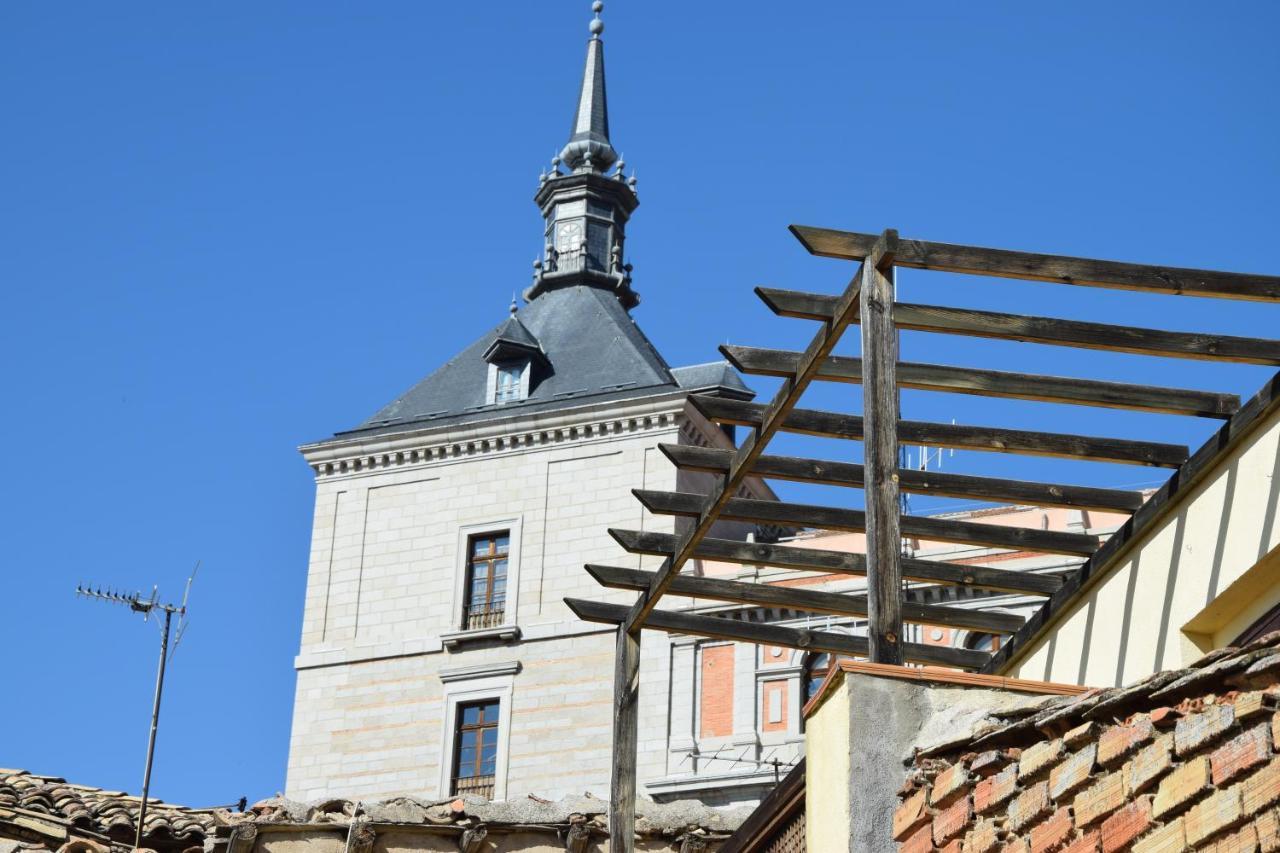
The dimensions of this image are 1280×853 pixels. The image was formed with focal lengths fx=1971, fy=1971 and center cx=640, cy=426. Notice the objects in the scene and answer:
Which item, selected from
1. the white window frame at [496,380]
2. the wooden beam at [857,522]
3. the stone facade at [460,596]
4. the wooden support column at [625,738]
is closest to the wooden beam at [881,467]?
the wooden beam at [857,522]

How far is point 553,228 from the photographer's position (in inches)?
1801

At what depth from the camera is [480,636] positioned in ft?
117

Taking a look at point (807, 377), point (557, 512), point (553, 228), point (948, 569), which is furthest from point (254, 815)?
point (553, 228)

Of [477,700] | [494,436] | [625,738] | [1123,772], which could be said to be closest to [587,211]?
[494,436]

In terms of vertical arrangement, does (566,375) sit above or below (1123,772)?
above

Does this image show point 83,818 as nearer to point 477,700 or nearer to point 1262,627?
point 1262,627

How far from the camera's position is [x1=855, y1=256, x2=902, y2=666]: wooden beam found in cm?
802

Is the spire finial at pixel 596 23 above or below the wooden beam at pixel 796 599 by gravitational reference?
above

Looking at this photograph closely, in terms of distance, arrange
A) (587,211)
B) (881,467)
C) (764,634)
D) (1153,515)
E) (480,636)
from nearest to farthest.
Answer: (881,467)
(1153,515)
(764,634)
(480,636)
(587,211)

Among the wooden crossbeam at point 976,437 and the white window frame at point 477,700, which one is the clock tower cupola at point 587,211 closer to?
the white window frame at point 477,700

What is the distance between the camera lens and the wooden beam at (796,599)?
10.5 m

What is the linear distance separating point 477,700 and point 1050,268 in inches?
1093

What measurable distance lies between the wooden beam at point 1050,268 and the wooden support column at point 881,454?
0.36 ft

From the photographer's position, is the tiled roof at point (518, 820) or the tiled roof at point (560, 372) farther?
the tiled roof at point (560, 372)
